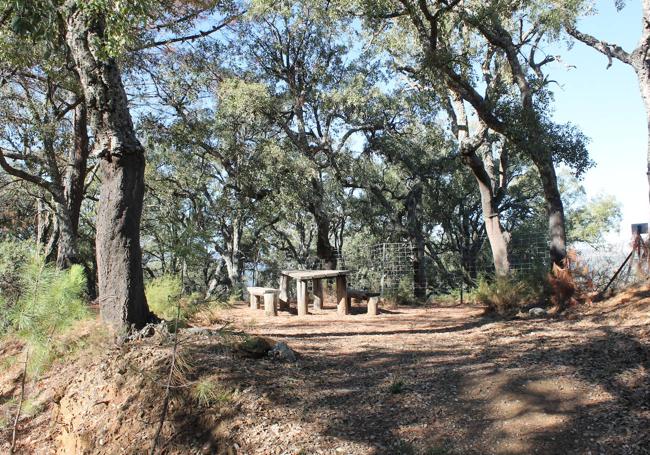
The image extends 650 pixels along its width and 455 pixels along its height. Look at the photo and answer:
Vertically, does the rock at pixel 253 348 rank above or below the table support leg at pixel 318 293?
below

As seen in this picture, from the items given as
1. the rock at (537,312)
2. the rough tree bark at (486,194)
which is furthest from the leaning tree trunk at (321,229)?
the rock at (537,312)

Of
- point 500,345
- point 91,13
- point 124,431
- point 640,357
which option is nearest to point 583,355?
point 640,357

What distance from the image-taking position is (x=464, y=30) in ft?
39.5

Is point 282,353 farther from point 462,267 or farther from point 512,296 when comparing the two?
point 462,267

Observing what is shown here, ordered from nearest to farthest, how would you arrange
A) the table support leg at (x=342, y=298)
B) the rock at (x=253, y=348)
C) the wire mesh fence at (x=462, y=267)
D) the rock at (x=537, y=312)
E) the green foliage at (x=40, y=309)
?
the green foliage at (x=40, y=309) → the rock at (x=253, y=348) → the rock at (x=537, y=312) → the wire mesh fence at (x=462, y=267) → the table support leg at (x=342, y=298)

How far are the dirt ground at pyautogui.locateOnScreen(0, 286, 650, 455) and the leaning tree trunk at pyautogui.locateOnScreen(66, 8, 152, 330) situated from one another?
557mm

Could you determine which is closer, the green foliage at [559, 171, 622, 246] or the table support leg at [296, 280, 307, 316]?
the table support leg at [296, 280, 307, 316]

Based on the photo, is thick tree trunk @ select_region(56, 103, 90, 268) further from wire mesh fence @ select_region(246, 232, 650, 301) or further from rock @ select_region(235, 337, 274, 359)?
rock @ select_region(235, 337, 274, 359)

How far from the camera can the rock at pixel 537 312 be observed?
8048 mm

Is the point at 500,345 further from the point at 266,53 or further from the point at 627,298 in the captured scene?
the point at 266,53

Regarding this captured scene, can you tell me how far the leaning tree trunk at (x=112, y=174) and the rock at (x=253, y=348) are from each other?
1145 mm

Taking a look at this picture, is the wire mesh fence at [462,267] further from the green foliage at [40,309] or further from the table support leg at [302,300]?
the green foliage at [40,309]

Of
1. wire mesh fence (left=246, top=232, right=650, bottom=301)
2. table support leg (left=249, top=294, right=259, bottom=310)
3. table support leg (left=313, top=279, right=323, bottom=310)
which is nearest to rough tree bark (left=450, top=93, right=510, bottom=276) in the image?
wire mesh fence (left=246, top=232, right=650, bottom=301)

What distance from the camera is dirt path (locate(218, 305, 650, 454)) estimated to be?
3.39 m
